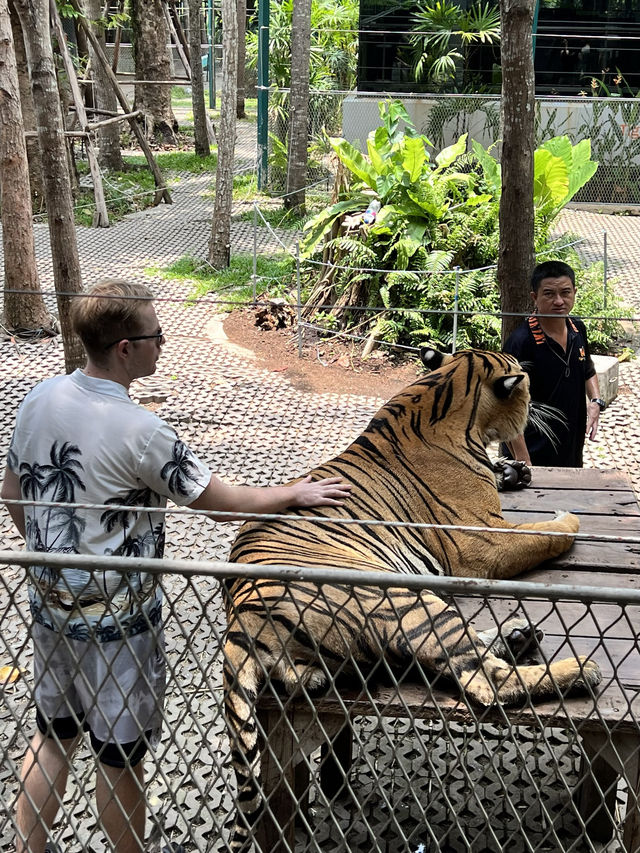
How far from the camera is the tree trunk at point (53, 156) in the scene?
645 cm

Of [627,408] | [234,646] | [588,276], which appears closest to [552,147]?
[588,276]

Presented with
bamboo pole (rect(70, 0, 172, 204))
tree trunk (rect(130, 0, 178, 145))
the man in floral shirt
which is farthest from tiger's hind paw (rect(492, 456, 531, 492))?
tree trunk (rect(130, 0, 178, 145))

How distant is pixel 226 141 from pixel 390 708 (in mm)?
9668

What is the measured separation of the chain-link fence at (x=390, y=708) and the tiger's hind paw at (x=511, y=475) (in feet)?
3.37

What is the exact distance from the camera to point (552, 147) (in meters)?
10.3

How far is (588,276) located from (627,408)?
108 inches

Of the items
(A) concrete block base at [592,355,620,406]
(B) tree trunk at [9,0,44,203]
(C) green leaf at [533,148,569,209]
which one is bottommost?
(A) concrete block base at [592,355,620,406]

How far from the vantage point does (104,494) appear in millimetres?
2648

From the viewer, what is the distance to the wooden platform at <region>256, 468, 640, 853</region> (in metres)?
Result: 2.53

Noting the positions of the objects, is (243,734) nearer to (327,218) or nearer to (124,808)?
(124,808)

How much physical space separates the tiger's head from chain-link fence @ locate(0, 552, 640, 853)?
982 mm

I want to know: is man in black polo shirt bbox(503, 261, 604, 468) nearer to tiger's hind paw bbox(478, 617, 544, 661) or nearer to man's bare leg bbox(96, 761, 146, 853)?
tiger's hind paw bbox(478, 617, 544, 661)

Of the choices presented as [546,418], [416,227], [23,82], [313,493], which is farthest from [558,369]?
[23,82]

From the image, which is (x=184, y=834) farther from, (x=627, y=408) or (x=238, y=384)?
(x=627, y=408)
